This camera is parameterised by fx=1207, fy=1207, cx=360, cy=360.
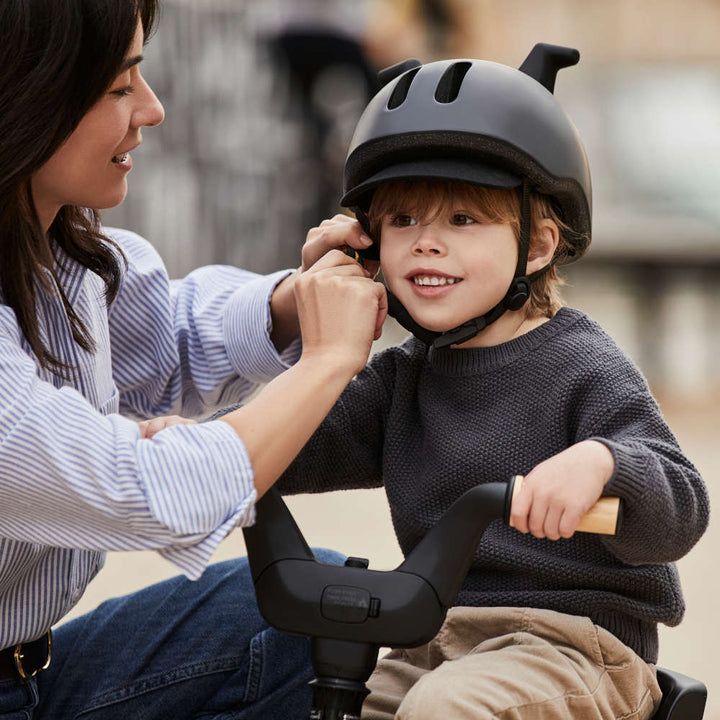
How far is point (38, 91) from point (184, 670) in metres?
0.93

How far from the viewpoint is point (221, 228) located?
8891 millimetres

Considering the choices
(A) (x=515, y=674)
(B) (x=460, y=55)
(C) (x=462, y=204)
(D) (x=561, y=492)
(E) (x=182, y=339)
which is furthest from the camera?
(B) (x=460, y=55)

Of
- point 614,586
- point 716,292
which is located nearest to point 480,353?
point 614,586

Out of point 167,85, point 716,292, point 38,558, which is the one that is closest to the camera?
point 38,558

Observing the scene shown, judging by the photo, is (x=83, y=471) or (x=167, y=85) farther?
(x=167, y=85)

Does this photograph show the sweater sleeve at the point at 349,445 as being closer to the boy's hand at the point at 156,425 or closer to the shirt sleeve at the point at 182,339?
the shirt sleeve at the point at 182,339

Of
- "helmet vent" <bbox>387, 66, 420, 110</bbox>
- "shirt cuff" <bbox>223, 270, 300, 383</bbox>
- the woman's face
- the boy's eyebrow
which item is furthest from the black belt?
"helmet vent" <bbox>387, 66, 420, 110</bbox>

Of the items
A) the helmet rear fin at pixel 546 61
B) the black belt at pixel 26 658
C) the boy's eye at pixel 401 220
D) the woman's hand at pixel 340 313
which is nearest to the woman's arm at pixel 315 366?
the woman's hand at pixel 340 313

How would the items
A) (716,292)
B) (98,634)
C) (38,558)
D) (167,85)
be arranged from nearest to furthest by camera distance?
(38,558) < (98,634) < (167,85) < (716,292)

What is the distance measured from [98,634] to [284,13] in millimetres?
7637

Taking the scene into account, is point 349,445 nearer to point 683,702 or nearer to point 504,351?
point 504,351

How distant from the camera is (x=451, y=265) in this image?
174 centimetres

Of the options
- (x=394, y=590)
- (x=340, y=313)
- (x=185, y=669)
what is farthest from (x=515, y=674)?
(x=185, y=669)

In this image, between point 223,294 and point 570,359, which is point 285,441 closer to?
point 570,359
